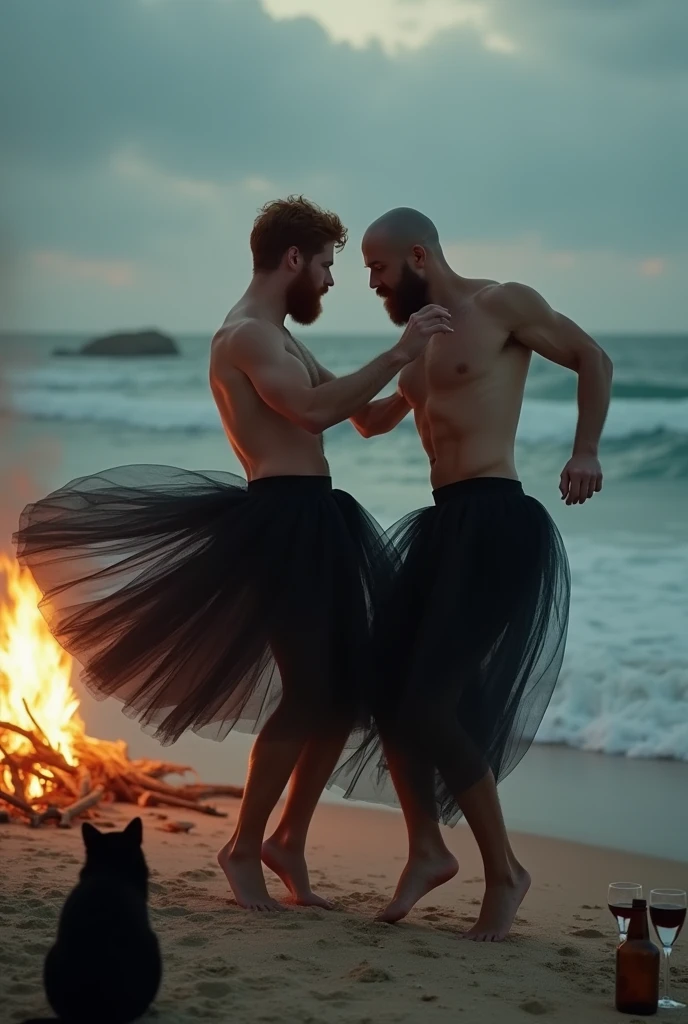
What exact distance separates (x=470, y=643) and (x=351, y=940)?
867 mm

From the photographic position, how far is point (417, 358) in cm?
439

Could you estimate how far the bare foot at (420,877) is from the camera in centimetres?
403

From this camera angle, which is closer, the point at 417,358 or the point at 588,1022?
the point at 588,1022

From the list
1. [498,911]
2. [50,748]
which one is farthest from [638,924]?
[50,748]

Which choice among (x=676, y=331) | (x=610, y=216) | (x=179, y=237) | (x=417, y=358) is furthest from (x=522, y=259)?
(x=417, y=358)

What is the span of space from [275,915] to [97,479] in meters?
1.44

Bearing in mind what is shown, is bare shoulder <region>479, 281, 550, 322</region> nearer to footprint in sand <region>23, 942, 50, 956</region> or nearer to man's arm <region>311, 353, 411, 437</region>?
man's arm <region>311, 353, 411, 437</region>

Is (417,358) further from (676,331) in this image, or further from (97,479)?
(676,331)

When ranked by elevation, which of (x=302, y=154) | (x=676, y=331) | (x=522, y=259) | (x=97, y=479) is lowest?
(x=97, y=479)

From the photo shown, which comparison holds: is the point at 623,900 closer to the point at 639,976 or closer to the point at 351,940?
the point at 639,976

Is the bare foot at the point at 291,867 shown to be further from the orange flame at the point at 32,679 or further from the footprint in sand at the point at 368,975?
the orange flame at the point at 32,679

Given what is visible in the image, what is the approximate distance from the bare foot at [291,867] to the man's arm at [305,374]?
1266mm

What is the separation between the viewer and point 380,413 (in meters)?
4.60

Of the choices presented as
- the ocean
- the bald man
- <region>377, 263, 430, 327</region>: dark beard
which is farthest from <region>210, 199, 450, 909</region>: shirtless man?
the ocean
